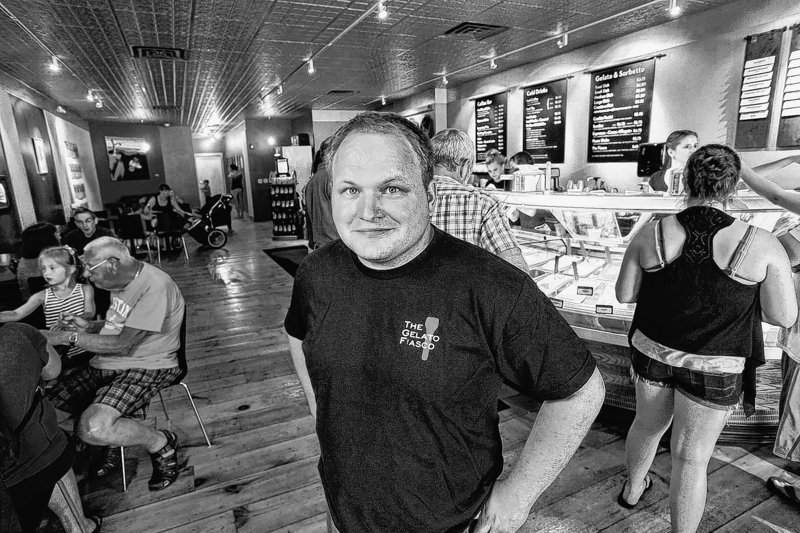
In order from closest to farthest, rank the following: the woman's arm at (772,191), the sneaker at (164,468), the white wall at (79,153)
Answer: the woman's arm at (772,191), the sneaker at (164,468), the white wall at (79,153)

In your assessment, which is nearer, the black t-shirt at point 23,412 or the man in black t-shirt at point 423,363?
the man in black t-shirt at point 423,363

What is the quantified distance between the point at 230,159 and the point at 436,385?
1967cm

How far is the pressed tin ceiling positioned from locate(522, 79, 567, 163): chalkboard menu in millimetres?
486

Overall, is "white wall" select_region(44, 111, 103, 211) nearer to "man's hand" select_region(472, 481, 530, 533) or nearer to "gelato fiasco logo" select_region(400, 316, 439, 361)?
"gelato fiasco logo" select_region(400, 316, 439, 361)

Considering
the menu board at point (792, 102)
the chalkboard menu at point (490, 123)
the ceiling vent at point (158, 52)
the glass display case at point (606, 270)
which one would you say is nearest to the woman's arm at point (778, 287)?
the glass display case at point (606, 270)

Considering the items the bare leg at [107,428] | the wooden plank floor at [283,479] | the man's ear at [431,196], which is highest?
the man's ear at [431,196]

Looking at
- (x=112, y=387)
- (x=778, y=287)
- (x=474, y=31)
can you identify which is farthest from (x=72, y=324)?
(x=474, y=31)

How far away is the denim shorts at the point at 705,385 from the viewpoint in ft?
5.55

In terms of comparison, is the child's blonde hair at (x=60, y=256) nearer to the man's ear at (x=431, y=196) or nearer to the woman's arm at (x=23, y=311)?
the woman's arm at (x=23, y=311)

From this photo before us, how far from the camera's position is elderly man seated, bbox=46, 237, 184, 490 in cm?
228

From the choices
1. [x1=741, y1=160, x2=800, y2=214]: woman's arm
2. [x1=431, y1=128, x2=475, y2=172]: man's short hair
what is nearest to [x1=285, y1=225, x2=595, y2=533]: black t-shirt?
[x1=431, y1=128, x2=475, y2=172]: man's short hair

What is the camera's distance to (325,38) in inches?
203

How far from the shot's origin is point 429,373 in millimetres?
941

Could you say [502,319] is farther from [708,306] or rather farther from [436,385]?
[708,306]
